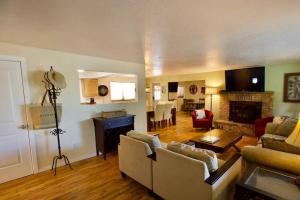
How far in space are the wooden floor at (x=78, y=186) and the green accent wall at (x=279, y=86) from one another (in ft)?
17.2

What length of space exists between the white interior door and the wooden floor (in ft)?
0.75

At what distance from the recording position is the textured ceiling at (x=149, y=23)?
56.1 inches

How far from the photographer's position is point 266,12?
159 centimetres

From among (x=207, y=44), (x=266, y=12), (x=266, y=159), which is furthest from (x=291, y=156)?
(x=207, y=44)

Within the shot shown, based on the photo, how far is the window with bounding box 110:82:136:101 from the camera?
20.2 feet

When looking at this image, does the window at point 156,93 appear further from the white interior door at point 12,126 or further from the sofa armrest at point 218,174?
the sofa armrest at point 218,174

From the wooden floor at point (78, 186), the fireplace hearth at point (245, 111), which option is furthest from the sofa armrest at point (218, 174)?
the fireplace hearth at point (245, 111)

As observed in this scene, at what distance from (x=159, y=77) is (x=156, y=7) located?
816 cm

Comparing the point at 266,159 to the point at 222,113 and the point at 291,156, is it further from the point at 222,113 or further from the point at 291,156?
the point at 222,113

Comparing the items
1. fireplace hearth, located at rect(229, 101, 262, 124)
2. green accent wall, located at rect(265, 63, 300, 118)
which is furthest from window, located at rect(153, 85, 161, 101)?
green accent wall, located at rect(265, 63, 300, 118)

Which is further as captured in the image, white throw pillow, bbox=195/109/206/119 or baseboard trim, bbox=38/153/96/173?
white throw pillow, bbox=195/109/206/119

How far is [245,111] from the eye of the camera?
5.59 metres

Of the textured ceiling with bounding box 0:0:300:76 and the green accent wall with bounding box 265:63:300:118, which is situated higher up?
the textured ceiling with bounding box 0:0:300:76

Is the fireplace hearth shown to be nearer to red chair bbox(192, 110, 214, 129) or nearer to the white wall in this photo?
red chair bbox(192, 110, 214, 129)
